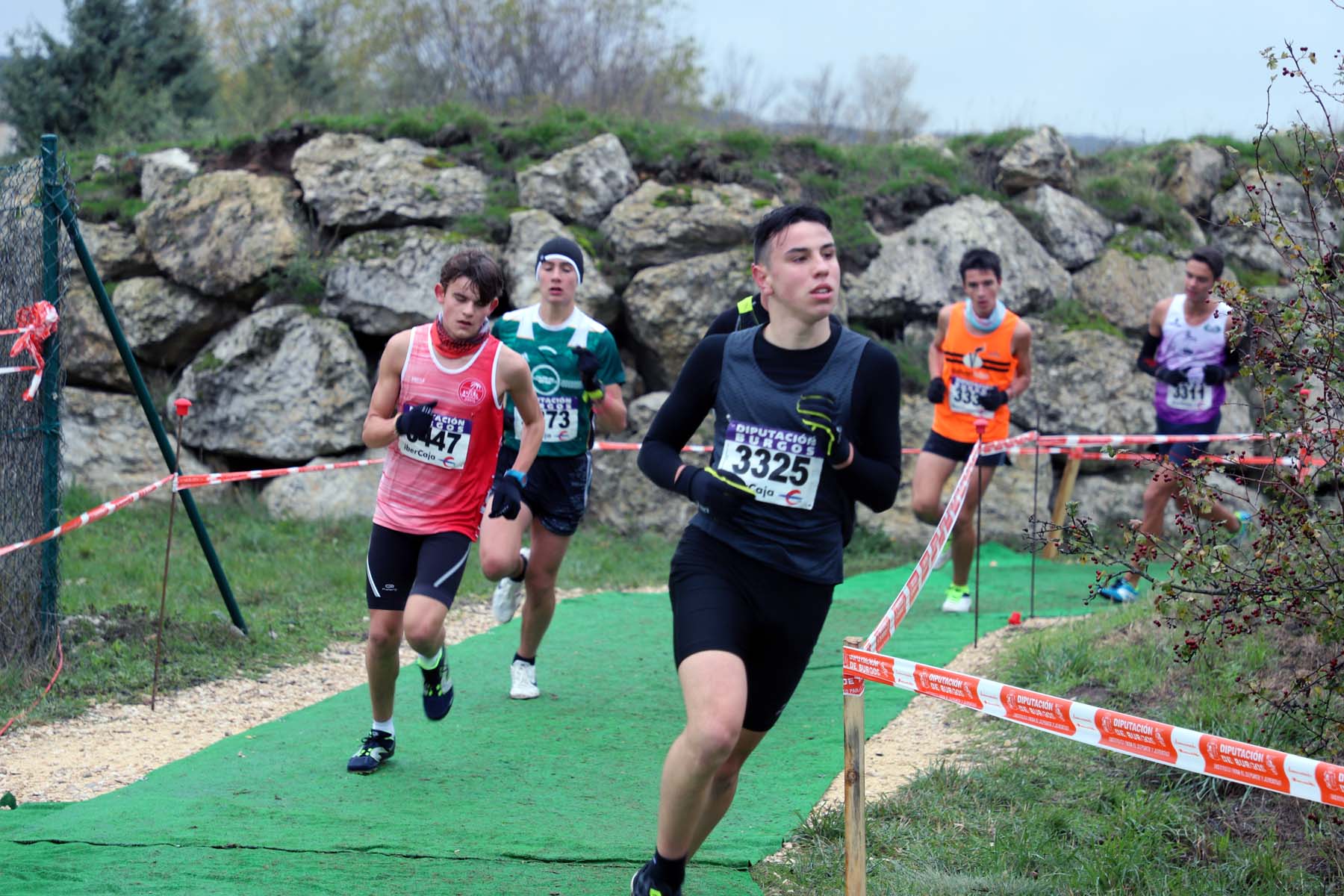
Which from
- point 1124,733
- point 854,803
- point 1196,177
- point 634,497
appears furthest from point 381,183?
point 1124,733

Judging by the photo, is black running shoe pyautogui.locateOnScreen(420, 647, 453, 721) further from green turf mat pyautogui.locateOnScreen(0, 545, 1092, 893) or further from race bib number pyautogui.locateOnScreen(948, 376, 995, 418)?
race bib number pyautogui.locateOnScreen(948, 376, 995, 418)

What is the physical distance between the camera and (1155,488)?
8.23 m

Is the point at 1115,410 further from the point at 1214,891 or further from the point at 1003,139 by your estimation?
the point at 1214,891

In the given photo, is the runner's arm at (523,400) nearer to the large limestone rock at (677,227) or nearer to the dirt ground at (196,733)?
the dirt ground at (196,733)

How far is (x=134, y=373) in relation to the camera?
6.68 meters

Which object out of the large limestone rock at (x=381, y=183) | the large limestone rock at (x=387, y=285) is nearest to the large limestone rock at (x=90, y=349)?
the large limestone rock at (x=387, y=285)

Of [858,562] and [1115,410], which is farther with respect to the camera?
[1115,410]

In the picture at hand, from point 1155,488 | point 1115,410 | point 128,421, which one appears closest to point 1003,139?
point 1115,410

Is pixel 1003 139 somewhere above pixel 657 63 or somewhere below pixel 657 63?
below

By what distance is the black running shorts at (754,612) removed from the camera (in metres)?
3.40

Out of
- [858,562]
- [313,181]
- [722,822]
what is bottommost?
[858,562]

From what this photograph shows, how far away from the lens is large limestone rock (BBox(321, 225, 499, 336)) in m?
12.0

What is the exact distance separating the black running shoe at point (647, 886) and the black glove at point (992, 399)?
514 cm

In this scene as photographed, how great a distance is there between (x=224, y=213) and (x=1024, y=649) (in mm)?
9510
